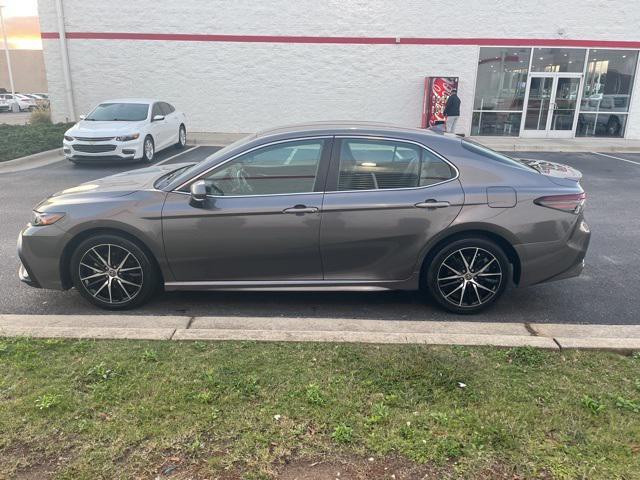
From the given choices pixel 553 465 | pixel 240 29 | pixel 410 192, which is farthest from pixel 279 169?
pixel 240 29

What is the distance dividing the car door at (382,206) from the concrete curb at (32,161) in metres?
10.7

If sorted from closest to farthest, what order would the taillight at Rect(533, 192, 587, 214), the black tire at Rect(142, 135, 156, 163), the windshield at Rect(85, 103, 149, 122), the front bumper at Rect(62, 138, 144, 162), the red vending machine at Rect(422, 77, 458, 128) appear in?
the taillight at Rect(533, 192, 587, 214)
the front bumper at Rect(62, 138, 144, 162)
the black tire at Rect(142, 135, 156, 163)
the windshield at Rect(85, 103, 149, 122)
the red vending machine at Rect(422, 77, 458, 128)

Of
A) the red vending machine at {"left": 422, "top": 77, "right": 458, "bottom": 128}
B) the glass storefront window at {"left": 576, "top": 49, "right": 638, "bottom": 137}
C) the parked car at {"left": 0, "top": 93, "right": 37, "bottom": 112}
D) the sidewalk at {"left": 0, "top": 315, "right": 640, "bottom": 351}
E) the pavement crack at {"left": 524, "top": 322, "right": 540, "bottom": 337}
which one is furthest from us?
the parked car at {"left": 0, "top": 93, "right": 37, "bottom": 112}

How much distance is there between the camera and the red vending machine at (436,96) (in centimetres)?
1780

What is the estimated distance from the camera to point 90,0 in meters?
18.0

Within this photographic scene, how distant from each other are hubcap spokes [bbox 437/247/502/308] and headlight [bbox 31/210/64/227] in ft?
10.8

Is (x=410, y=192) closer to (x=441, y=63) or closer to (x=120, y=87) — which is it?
(x=441, y=63)

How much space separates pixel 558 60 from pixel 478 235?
16.8 metres

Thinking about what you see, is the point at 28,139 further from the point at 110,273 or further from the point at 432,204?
the point at 432,204

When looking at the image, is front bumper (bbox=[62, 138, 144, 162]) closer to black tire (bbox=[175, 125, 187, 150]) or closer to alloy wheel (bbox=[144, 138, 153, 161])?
alloy wheel (bbox=[144, 138, 153, 161])

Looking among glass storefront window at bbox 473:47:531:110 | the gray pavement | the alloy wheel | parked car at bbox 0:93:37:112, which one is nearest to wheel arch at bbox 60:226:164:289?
the alloy wheel

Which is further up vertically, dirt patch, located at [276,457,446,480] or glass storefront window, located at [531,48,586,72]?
glass storefront window, located at [531,48,586,72]

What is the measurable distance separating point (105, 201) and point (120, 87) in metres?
16.5

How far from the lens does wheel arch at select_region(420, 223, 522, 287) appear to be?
14.0ft
